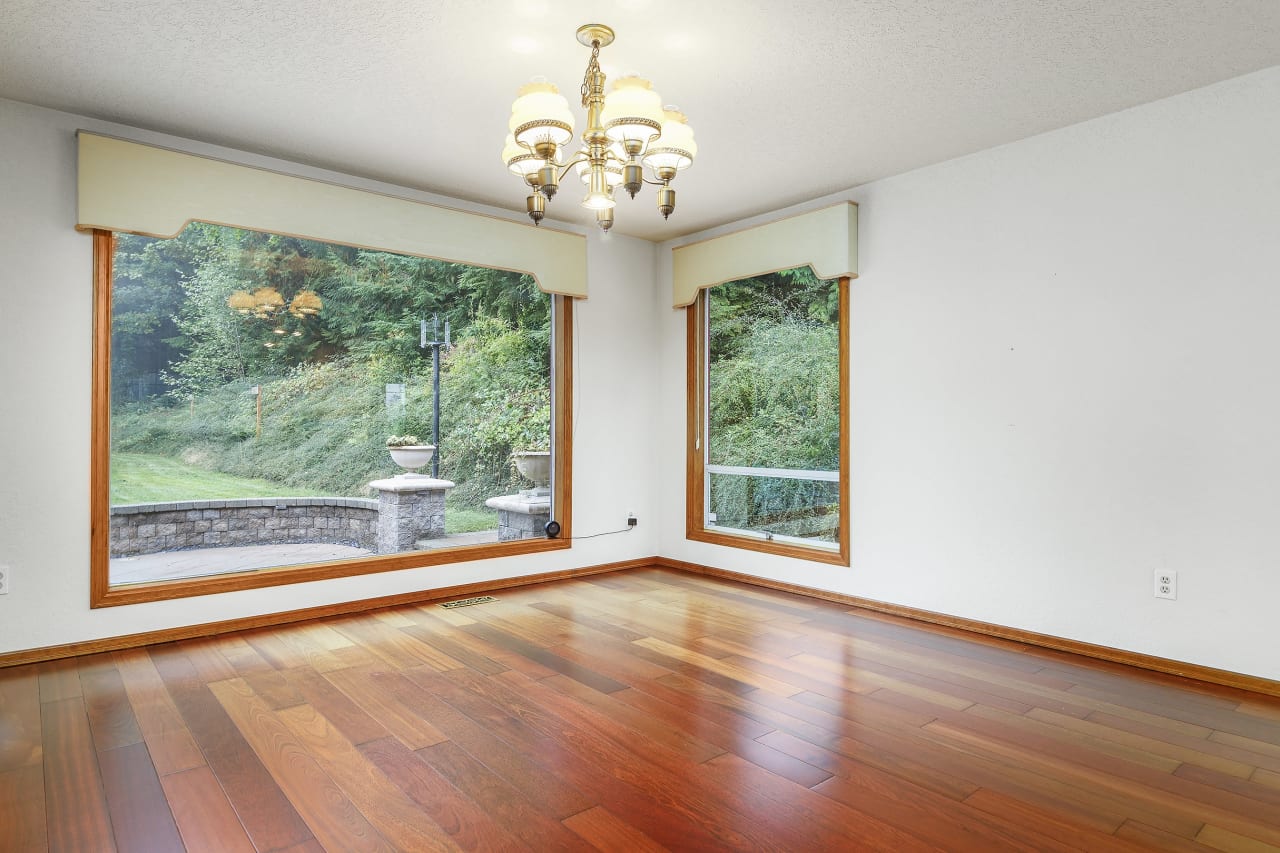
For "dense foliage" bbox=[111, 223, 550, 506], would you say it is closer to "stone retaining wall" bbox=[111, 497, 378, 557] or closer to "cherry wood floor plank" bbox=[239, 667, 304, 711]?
"stone retaining wall" bbox=[111, 497, 378, 557]

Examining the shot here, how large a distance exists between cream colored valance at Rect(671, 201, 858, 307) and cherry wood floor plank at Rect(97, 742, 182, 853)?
394 cm

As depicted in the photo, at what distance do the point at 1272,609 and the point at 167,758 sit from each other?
406cm

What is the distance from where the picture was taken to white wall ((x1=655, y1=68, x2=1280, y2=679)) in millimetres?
2988

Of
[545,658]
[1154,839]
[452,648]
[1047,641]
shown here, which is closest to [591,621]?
[545,658]

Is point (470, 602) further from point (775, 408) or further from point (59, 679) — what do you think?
point (775, 408)

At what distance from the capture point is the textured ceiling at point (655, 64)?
2539 mm

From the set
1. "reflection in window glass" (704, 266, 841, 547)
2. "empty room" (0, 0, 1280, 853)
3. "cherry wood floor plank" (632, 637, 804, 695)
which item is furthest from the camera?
"reflection in window glass" (704, 266, 841, 547)

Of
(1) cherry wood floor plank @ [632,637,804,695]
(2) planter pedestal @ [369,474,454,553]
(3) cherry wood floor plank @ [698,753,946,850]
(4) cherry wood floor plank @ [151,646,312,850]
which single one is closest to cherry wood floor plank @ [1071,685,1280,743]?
(1) cherry wood floor plank @ [632,637,804,695]

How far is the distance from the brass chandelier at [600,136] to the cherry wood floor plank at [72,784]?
226 cm

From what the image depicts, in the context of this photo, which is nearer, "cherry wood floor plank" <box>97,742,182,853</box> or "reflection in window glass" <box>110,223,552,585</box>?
"cherry wood floor plank" <box>97,742,182,853</box>

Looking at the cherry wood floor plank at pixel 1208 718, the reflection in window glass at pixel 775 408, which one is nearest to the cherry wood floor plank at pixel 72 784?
the cherry wood floor plank at pixel 1208 718

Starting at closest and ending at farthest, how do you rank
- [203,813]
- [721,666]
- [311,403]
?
[203,813] → [721,666] → [311,403]

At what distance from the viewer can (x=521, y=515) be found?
5.03 metres

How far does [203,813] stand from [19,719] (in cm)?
120
